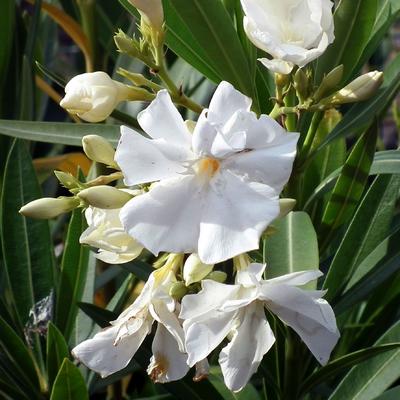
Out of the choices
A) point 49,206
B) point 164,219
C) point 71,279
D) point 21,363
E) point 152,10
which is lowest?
point 21,363

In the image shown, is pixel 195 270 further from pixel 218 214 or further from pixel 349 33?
pixel 349 33

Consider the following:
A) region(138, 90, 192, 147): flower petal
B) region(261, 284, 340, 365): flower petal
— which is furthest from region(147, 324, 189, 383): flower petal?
region(138, 90, 192, 147): flower petal

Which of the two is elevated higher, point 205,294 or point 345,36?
point 345,36

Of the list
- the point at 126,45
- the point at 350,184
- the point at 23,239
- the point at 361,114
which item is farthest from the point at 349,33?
the point at 23,239

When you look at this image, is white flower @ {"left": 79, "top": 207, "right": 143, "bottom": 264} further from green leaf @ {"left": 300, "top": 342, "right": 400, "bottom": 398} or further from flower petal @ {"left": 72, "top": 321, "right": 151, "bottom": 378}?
green leaf @ {"left": 300, "top": 342, "right": 400, "bottom": 398}

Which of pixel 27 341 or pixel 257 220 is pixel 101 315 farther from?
pixel 257 220

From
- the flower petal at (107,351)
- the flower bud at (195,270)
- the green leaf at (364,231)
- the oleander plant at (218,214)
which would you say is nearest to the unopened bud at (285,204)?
the oleander plant at (218,214)

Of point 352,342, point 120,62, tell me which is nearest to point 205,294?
point 352,342
